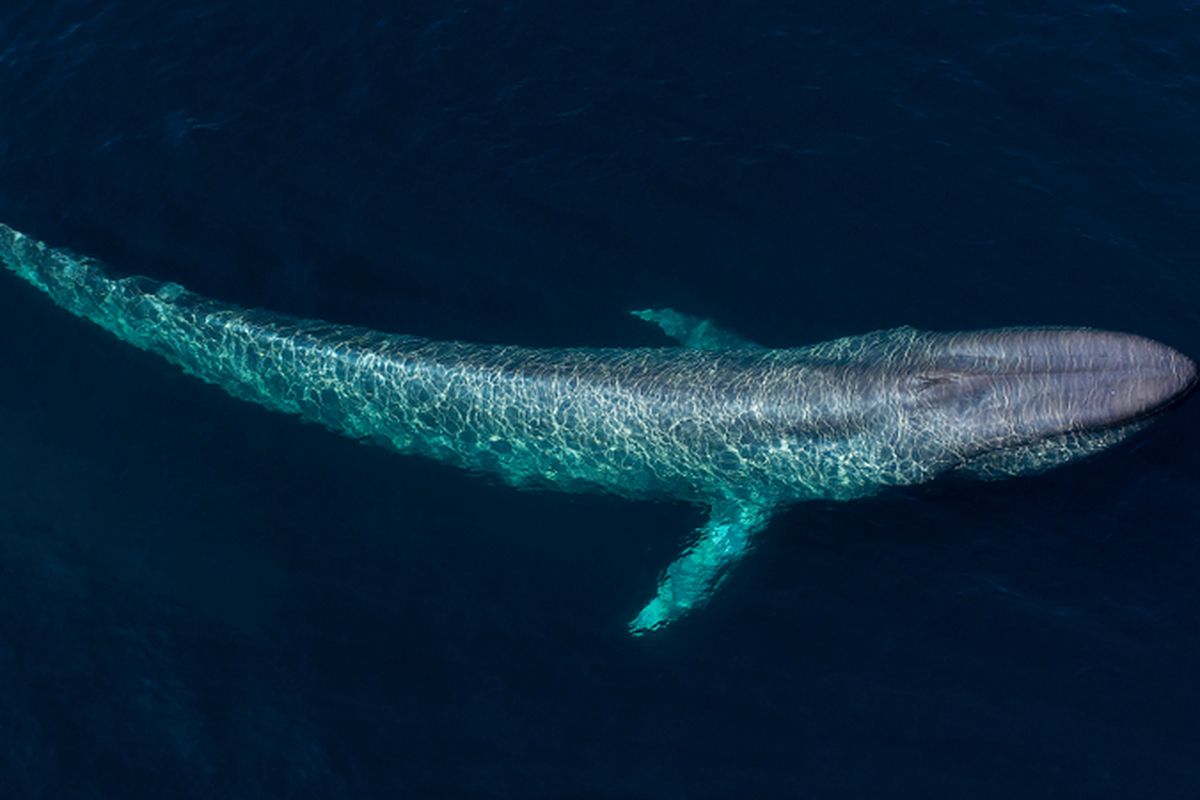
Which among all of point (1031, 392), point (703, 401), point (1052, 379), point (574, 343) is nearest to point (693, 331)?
point (574, 343)

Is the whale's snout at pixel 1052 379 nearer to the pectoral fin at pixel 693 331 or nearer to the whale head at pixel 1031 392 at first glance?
the whale head at pixel 1031 392

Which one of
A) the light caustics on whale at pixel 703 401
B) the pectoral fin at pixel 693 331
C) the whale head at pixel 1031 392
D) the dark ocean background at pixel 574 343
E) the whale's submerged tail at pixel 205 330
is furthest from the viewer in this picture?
the pectoral fin at pixel 693 331

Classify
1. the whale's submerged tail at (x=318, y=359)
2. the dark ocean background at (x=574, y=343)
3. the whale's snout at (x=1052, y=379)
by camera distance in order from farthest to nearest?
the whale's submerged tail at (x=318, y=359) < the dark ocean background at (x=574, y=343) < the whale's snout at (x=1052, y=379)

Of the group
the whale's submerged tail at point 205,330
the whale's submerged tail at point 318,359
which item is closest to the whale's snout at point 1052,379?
the whale's submerged tail at point 318,359

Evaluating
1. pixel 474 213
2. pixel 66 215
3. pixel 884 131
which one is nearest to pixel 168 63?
pixel 66 215

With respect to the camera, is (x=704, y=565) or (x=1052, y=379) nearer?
(x=1052, y=379)

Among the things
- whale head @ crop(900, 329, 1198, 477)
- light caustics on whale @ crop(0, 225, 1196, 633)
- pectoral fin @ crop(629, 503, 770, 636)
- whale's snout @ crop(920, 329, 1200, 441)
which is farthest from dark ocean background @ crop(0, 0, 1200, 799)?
whale's snout @ crop(920, 329, 1200, 441)

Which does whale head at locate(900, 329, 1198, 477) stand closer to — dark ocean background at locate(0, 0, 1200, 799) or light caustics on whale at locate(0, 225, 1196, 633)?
light caustics on whale at locate(0, 225, 1196, 633)

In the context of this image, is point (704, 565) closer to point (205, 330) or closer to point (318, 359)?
point (318, 359)
